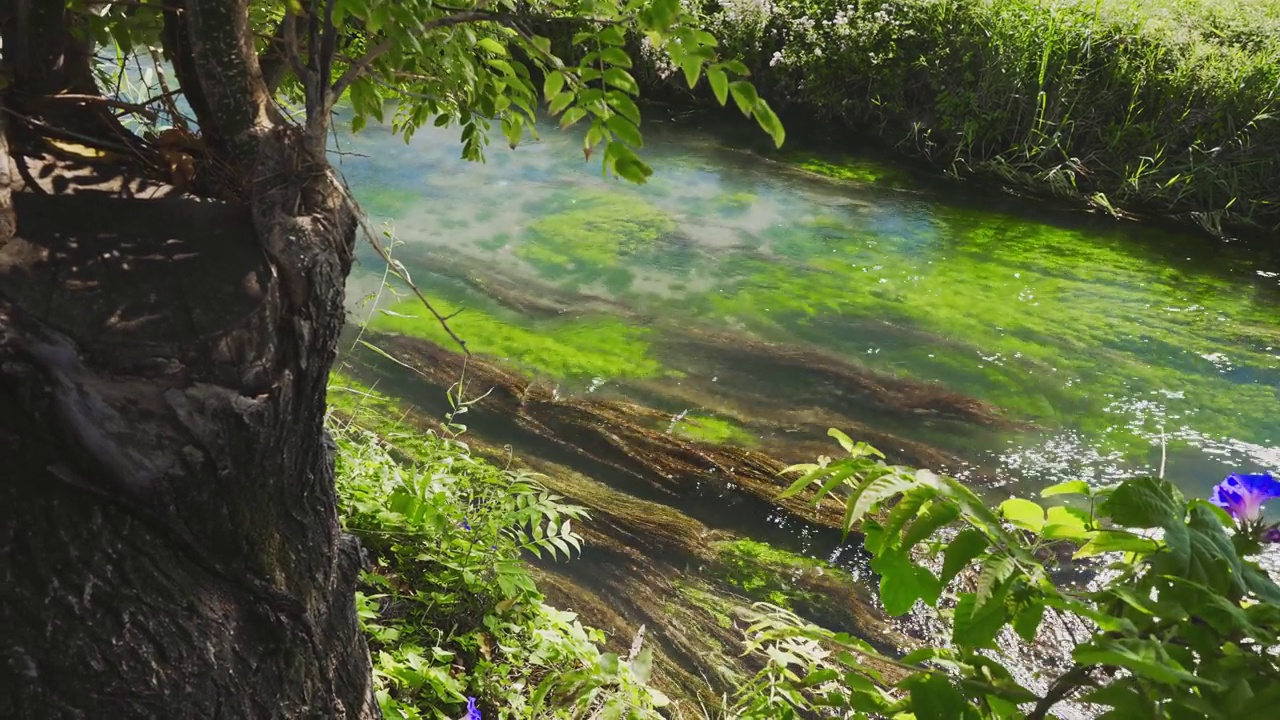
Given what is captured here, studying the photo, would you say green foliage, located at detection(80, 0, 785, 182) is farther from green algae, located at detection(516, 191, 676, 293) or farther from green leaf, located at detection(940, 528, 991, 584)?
green algae, located at detection(516, 191, 676, 293)

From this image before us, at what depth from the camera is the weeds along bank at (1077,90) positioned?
5840 millimetres

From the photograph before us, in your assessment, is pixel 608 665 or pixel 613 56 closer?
pixel 613 56

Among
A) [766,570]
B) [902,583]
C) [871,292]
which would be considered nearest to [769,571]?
[766,570]

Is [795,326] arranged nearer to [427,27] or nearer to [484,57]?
[484,57]

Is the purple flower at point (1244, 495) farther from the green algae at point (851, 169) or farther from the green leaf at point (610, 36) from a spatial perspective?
the green algae at point (851, 169)

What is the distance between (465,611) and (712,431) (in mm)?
1737

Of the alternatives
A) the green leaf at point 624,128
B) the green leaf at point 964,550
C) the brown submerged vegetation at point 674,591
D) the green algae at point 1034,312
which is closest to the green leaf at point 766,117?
the green leaf at point 624,128

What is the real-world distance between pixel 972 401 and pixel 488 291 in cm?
248

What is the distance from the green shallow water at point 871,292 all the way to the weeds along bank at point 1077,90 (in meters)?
0.45

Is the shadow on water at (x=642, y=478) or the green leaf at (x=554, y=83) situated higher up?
the green leaf at (x=554, y=83)

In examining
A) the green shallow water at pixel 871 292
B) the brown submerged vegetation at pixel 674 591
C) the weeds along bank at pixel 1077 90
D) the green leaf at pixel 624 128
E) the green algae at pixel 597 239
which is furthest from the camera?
the weeds along bank at pixel 1077 90

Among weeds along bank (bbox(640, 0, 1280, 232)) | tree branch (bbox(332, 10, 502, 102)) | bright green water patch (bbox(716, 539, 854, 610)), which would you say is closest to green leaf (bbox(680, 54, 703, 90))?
tree branch (bbox(332, 10, 502, 102))

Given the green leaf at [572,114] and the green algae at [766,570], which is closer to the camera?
the green leaf at [572,114]

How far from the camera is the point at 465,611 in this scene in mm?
2061
